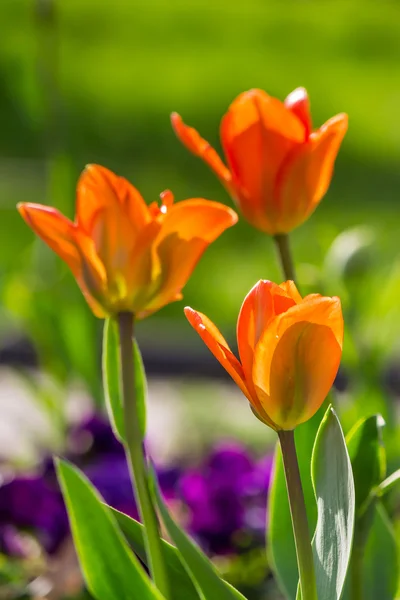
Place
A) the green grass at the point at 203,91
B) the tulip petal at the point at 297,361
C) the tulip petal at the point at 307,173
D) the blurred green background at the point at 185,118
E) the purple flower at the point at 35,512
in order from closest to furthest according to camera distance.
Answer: the tulip petal at the point at 297,361 → the tulip petal at the point at 307,173 → the purple flower at the point at 35,512 → the blurred green background at the point at 185,118 → the green grass at the point at 203,91

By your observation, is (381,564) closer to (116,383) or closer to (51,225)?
(116,383)

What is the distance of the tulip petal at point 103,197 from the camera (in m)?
0.68

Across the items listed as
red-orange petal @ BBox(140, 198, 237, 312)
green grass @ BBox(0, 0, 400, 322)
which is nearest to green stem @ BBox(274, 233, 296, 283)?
red-orange petal @ BBox(140, 198, 237, 312)

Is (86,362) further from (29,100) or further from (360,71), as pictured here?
(360,71)

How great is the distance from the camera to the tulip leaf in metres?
0.72

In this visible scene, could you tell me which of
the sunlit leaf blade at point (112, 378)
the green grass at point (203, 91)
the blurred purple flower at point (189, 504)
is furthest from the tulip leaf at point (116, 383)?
the green grass at point (203, 91)

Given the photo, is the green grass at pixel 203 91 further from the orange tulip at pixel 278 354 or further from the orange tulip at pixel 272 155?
the orange tulip at pixel 278 354

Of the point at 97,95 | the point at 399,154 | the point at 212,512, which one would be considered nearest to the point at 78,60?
the point at 97,95

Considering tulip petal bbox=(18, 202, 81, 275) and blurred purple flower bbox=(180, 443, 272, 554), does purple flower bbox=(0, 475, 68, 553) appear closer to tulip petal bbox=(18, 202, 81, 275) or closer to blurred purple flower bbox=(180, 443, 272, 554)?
blurred purple flower bbox=(180, 443, 272, 554)

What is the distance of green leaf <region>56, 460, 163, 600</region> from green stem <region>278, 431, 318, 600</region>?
12 centimetres

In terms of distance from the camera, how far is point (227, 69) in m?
6.84

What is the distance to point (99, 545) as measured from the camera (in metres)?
0.68

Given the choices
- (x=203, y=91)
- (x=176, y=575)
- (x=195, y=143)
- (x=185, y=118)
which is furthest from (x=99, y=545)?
(x=203, y=91)

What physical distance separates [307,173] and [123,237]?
0.53 feet
